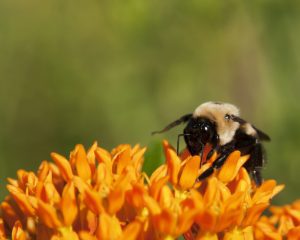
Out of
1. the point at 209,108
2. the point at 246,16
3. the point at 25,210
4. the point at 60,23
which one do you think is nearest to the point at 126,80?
the point at 60,23

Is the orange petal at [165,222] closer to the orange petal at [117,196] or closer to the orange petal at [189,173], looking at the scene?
the orange petal at [117,196]

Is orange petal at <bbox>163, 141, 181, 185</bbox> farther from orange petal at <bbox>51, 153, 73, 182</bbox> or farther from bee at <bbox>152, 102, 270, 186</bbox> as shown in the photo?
orange petal at <bbox>51, 153, 73, 182</bbox>

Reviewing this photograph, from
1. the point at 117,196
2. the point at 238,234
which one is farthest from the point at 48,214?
the point at 238,234

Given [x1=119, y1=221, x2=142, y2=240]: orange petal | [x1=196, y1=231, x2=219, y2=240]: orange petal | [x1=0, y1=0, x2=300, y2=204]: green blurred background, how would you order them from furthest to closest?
[x1=0, y1=0, x2=300, y2=204]: green blurred background
[x1=196, y1=231, x2=219, y2=240]: orange petal
[x1=119, y1=221, x2=142, y2=240]: orange petal

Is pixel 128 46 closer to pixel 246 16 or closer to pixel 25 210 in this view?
pixel 246 16

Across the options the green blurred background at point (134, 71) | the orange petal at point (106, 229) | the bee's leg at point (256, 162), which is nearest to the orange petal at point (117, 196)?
the orange petal at point (106, 229)

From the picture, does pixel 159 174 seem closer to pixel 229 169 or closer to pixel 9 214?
pixel 229 169

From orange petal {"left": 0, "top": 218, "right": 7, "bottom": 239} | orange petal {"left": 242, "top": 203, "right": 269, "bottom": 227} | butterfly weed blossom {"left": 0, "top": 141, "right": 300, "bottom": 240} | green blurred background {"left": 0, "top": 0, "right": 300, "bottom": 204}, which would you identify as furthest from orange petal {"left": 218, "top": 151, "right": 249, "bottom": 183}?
green blurred background {"left": 0, "top": 0, "right": 300, "bottom": 204}
